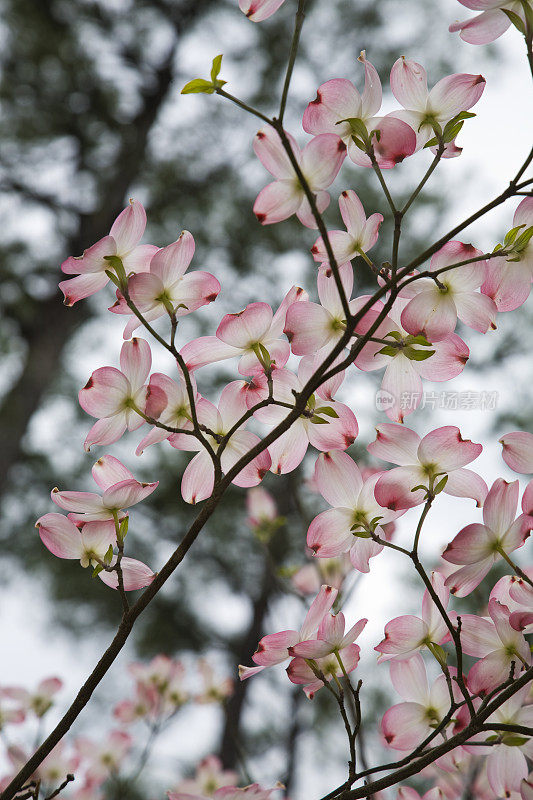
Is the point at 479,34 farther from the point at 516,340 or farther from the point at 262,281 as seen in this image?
the point at 516,340

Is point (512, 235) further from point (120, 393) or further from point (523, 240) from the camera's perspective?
point (120, 393)

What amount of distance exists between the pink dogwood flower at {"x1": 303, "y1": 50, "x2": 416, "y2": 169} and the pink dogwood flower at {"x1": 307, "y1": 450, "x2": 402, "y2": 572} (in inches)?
5.7

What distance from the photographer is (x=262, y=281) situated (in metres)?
2.72

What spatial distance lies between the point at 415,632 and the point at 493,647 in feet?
0.12

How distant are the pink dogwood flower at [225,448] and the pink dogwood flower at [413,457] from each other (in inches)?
2.1

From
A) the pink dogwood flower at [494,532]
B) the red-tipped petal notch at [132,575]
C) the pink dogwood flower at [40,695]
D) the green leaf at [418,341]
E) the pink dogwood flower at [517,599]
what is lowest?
the pink dogwood flower at [40,695]

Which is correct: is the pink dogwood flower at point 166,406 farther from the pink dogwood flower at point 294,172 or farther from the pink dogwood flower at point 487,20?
the pink dogwood flower at point 487,20

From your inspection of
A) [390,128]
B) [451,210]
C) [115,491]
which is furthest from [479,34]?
[451,210]

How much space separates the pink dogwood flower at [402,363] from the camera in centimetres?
32

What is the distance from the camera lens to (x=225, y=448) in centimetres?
32

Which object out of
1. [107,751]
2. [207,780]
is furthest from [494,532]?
[107,751]

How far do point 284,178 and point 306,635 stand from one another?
215 millimetres

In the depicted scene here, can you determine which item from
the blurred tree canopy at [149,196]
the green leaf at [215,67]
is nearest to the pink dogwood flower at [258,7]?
the green leaf at [215,67]

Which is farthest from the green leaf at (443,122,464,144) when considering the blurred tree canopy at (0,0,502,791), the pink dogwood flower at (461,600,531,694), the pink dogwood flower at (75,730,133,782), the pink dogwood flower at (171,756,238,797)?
the blurred tree canopy at (0,0,502,791)
